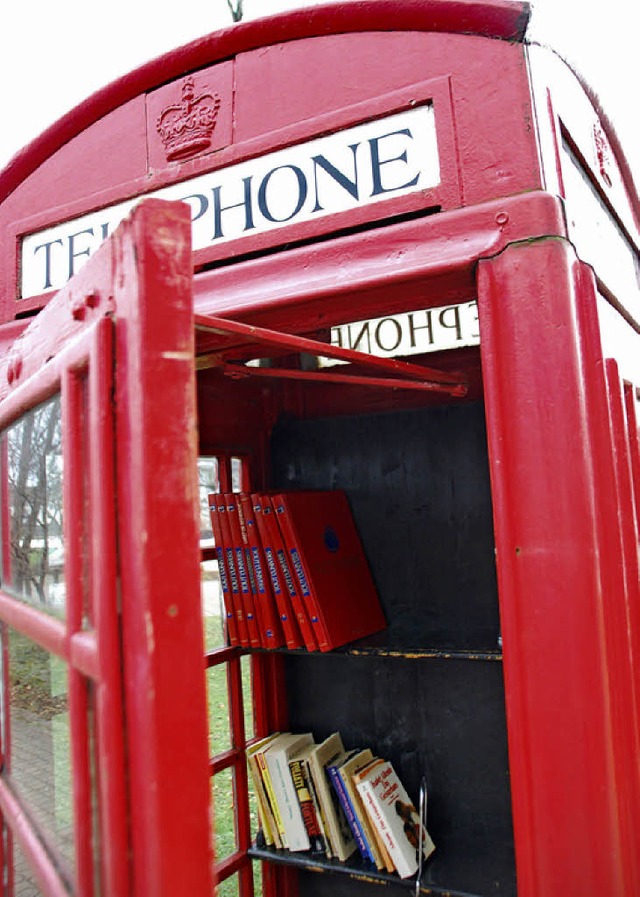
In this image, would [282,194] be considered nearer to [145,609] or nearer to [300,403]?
[145,609]

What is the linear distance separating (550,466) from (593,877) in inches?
26.1

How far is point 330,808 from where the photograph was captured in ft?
7.02

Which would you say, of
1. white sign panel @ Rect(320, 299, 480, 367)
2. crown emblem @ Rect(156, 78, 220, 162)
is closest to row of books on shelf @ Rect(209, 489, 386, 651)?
white sign panel @ Rect(320, 299, 480, 367)

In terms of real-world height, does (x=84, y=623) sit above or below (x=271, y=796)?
above

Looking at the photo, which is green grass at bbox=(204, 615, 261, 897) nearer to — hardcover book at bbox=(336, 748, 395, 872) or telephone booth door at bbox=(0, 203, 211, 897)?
hardcover book at bbox=(336, 748, 395, 872)

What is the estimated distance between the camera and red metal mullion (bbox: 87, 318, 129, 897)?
723mm

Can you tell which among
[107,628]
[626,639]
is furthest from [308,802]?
[107,628]

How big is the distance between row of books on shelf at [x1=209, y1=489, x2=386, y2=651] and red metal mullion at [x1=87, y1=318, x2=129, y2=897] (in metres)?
1.34

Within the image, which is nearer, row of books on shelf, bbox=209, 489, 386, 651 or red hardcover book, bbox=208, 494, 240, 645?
row of books on shelf, bbox=209, 489, 386, 651

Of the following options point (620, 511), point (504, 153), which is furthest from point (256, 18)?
point (620, 511)

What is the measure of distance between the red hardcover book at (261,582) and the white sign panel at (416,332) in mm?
596

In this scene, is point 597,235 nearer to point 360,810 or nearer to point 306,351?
point 306,351

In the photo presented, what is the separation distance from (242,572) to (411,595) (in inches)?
22.8

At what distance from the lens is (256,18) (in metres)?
1.49
